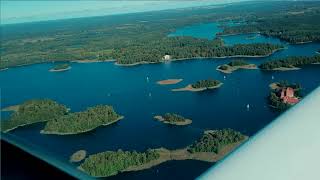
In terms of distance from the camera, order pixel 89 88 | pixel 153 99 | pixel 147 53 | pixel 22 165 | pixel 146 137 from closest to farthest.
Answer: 1. pixel 22 165
2. pixel 146 137
3. pixel 153 99
4. pixel 89 88
5. pixel 147 53

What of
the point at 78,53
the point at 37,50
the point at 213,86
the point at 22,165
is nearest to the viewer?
the point at 22,165

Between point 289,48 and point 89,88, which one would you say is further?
point 289,48

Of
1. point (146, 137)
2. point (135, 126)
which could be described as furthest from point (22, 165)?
point (135, 126)

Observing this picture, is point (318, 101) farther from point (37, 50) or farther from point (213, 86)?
point (37, 50)

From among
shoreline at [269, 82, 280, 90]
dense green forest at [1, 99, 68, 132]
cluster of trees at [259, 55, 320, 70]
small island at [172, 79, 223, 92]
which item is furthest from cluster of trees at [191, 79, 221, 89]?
dense green forest at [1, 99, 68, 132]

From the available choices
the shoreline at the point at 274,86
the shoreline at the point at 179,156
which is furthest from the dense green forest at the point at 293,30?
the shoreline at the point at 179,156

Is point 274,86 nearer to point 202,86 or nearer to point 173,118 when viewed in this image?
point 202,86

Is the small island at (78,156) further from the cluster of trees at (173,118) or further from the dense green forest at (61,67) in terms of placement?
the dense green forest at (61,67)
